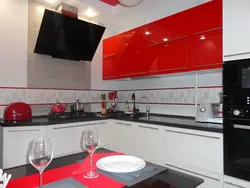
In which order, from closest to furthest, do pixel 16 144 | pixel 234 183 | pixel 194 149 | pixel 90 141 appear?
pixel 90 141
pixel 234 183
pixel 194 149
pixel 16 144

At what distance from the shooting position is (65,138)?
7.27 feet

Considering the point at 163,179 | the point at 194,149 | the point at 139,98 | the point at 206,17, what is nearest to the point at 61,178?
the point at 163,179

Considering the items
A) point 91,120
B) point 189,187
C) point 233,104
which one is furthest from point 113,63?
point 189,187

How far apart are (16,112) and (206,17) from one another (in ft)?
7.62

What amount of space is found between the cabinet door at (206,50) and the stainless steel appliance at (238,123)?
0.26 meters

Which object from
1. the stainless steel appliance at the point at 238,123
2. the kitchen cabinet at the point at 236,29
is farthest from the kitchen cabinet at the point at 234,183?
Answer: the kitchen cabinet at the point at 236,29

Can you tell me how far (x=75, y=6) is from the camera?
2791 millimetres

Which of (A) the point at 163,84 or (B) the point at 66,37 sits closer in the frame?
(B) the point at 66,37

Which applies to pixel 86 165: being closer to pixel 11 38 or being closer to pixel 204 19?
pixel 204 19

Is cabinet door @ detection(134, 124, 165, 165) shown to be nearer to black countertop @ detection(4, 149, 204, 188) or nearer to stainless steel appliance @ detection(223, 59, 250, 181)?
stainless steel appliance @ detection(223, 59, 250, 181)

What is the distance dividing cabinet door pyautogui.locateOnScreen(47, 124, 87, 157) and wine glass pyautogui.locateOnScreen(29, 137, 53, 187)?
1.43 meters

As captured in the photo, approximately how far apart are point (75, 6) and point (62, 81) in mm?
1147

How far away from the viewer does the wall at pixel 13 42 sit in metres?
2.33

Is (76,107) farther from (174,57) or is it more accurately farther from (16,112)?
(174,57)
